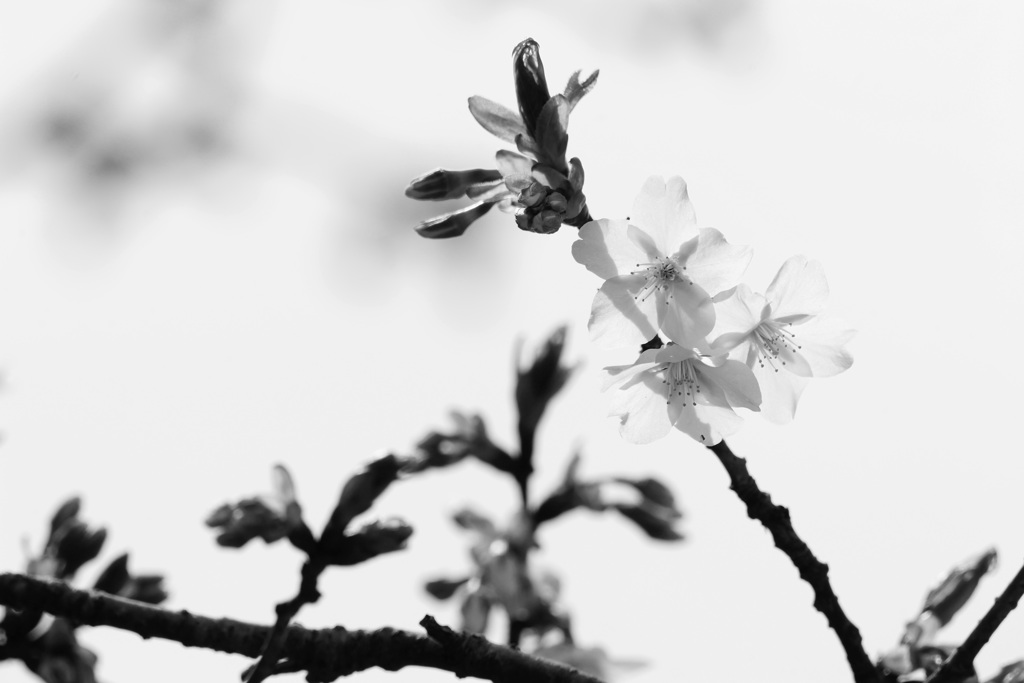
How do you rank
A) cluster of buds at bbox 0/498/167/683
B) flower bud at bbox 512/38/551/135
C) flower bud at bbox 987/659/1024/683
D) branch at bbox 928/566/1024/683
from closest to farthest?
branch at bbox 928/566/1024/683, flower bud at bbox 512/38/551/135, flower bud at bbox 987/659/1024/683, cluster of buds at bbox 0/498/167/683

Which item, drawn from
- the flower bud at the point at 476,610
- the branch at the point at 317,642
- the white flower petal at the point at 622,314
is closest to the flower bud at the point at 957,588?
the branch at the point at 317,642

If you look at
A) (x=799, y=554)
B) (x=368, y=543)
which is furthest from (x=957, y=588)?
(x=368, y=543)

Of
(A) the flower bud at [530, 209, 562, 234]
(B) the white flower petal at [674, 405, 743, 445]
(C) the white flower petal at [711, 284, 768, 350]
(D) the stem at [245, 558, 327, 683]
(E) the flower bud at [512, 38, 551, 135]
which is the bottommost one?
(D) the stem at [245, 558, 327, 683]

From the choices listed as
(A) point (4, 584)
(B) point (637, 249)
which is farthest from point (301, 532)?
(B) point (637, 249)

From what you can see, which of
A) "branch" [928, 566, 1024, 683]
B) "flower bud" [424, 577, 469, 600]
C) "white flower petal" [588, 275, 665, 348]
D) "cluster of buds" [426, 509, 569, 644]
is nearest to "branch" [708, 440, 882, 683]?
"branch" [928, 566, 1024, 683]

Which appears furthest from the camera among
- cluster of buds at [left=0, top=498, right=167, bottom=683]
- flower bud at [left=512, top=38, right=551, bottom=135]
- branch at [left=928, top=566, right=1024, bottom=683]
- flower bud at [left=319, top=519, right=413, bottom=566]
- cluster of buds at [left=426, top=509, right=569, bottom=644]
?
cluster of buds at [left=426, top=509, right=569, bottom=644]

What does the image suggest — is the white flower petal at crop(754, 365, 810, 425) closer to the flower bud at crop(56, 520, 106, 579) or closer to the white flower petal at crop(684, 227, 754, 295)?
the white flower petal at crop(684, 227, 754, 295)

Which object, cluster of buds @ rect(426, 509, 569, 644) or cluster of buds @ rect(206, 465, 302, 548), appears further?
cluster of buds @ rect(426, 509, 569, 644)

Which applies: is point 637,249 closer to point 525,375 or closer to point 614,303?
point 614,303
